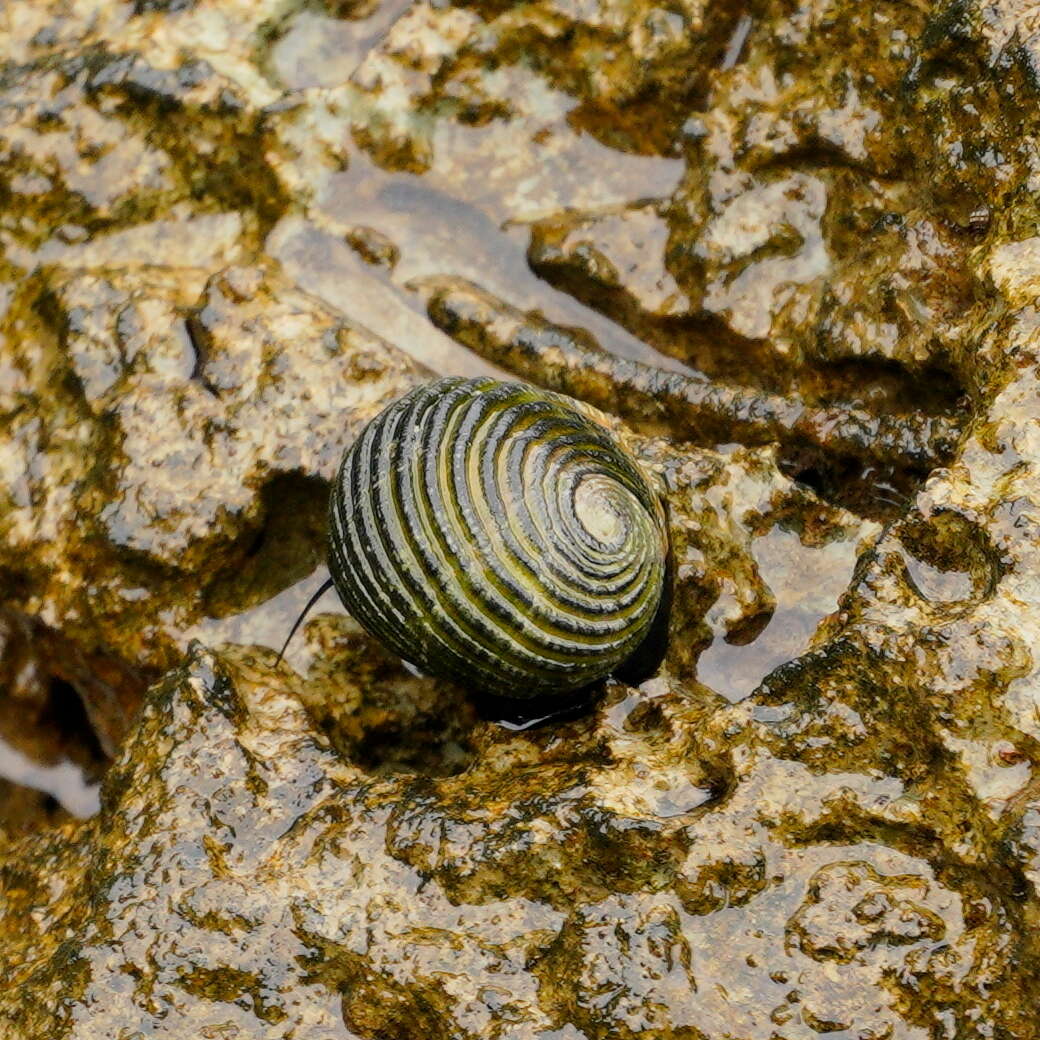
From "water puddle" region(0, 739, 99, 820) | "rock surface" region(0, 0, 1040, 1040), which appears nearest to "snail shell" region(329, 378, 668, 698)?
"rock surface" region(0, 0, 1040, 1040)

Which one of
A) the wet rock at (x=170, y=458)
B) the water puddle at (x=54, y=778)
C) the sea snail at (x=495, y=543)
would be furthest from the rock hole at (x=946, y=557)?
the water puddle at (x=54, y=778)

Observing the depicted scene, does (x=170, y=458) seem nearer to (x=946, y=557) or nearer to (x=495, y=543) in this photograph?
(x=495, y=543)

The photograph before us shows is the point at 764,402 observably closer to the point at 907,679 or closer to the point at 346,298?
the point at 907,679

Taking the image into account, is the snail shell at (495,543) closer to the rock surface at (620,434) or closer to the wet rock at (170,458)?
the rock surface at (620,434)

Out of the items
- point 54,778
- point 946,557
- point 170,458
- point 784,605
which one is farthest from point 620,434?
point 54,778

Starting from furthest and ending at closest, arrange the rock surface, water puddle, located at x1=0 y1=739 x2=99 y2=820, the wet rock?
water puddle, located at x1=0 y1=739 x2=99 y2=820 → the wet rock → the rock surface

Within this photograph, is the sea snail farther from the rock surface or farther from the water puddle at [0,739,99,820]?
the water puddle at [0,739,99,820]

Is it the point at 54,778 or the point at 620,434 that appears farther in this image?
the point at 54,778
